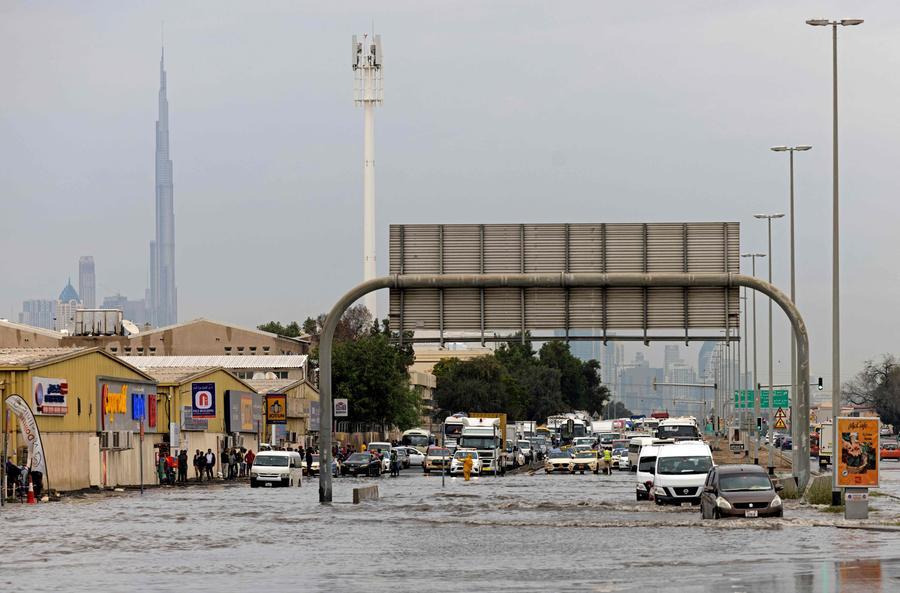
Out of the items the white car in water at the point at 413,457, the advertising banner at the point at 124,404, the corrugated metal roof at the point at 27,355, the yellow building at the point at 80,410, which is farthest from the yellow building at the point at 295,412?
the corrugated metal roof at the point at 27,355

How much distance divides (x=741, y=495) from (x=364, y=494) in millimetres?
18884

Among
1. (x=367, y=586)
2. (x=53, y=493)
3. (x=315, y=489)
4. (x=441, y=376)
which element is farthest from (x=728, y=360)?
(x=367, y=586)

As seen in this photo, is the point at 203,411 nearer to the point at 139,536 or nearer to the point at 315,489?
the point at 315,489

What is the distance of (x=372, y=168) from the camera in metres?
180

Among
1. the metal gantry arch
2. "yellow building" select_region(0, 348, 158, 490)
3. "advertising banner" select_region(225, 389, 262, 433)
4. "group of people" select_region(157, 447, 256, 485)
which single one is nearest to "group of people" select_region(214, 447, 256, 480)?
"group of people" select_region(157, 447, 256, 485)

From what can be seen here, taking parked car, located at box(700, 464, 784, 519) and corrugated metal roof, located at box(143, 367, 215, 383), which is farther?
corrugated metal roof, located at box(143, 367, 215, 383)

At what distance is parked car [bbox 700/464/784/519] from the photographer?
38.2 m

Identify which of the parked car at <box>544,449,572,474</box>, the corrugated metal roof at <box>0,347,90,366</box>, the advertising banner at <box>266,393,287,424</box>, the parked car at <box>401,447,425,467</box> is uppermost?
the corrugated metal roof at <box>0,347,90,366</box>

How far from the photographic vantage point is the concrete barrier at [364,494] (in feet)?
167

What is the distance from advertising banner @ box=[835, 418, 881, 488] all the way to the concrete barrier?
17304mm

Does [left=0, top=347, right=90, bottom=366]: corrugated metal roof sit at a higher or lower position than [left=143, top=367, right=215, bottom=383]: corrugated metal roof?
higher

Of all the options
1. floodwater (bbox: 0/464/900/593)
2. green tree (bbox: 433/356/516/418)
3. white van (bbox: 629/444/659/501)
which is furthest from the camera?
green tree (bbox: 433/356/516/418)

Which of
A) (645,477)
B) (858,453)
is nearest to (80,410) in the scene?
(645,477)

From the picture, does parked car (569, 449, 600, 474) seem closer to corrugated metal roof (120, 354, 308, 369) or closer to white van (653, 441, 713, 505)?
white van (653, 441, 713, 505)
